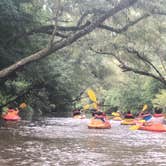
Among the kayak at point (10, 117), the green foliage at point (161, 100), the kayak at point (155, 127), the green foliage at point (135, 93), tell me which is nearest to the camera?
the kayak at point (155, 127)

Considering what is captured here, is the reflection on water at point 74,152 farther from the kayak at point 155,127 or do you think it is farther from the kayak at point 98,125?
the kayak at point 98,125

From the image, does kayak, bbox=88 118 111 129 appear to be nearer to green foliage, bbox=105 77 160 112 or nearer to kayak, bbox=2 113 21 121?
kayak, bbox=2 113 21 121

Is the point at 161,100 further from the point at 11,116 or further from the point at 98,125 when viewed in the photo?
the point at 98,125

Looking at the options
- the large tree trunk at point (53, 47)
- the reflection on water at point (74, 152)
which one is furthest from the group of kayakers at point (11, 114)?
the large tree trunk at point (53, 47)

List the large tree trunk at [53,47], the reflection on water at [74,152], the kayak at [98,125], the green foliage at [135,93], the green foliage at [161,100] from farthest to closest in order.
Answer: the green foliage at [135,93]
the green foliage at [161,100]
the kayak at [98,125]
the large tree trunk at [53,47]
the reflection on water at [74,152]

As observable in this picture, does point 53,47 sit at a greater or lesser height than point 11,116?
greater

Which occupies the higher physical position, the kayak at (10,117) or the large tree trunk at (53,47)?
the large tree trunk at (53,47)

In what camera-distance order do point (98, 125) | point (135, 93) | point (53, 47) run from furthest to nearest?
point (135, 93), point (98, 125), point (53, 47)

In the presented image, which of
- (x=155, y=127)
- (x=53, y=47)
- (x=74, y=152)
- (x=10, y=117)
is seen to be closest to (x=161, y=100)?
(x=10, y=117)

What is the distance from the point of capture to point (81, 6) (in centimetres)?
1474

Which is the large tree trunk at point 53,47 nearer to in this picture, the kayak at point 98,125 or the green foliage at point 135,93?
the kayak at point 98,125

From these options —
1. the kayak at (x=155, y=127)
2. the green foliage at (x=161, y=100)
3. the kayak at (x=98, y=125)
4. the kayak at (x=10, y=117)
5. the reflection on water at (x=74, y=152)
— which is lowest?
the reflection on water at (x=74, y=152)

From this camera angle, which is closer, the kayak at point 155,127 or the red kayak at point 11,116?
the kayak at point 155,127

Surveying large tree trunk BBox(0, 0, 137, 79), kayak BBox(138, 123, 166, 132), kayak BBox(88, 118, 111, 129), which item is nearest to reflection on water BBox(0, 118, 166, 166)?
large tree trunk BBox(0, 0, 137, 79)
